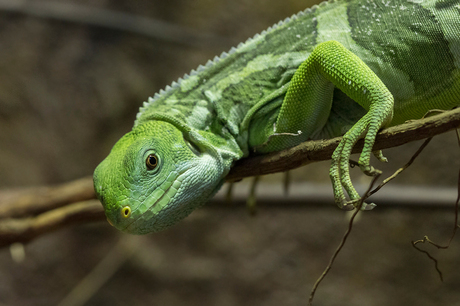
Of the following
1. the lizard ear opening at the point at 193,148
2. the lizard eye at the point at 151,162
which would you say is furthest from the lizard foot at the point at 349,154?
the lizard eye at the point at 151,162

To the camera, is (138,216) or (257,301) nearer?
(138,216)

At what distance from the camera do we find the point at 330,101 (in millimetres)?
2340

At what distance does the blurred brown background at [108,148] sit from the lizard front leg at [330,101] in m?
3.57

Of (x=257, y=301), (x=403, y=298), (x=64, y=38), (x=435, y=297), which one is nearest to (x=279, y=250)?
(x=257, y=301)

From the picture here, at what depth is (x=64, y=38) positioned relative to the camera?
21.3 feet

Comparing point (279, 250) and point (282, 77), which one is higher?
point (282, 77)

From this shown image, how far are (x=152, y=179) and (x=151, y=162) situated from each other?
0.11m

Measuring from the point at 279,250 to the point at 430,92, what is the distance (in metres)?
4.28

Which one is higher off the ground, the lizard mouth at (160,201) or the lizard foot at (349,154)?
the lizard foot at (349,154)

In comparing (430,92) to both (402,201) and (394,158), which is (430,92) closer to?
(402,201)

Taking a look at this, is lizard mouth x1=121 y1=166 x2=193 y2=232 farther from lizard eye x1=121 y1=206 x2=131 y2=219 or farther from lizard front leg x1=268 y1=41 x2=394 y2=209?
lizard front leg x1=268 y1=41 x2=394 y2=209

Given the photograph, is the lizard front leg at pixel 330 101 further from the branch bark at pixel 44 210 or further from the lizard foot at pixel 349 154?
the branch bark at pixel 44 210

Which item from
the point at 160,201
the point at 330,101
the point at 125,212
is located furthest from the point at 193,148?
the point at 330,101

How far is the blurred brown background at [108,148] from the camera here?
237 inches
